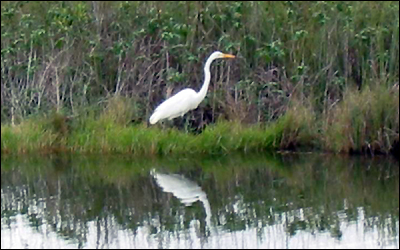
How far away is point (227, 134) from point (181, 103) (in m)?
0.72

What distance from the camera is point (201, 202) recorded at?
33.3ft

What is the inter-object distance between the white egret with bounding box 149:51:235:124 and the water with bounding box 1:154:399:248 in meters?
0.79

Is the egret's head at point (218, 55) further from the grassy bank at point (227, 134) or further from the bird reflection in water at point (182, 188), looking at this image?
the bird reflection in water at point (182, 188)

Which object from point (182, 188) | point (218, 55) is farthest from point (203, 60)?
point (182, 188)

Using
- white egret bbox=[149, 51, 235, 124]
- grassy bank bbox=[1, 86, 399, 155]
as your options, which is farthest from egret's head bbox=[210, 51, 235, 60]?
grassy bank bbox=[1, 86, 399, 155]

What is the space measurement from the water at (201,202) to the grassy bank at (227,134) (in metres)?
0.21

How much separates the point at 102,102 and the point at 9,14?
2290 mm

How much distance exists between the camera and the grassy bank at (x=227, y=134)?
12.0 metres

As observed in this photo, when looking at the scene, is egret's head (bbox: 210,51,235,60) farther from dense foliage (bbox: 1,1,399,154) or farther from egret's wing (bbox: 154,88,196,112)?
egret's wing (bbox: 154,88,196,112)

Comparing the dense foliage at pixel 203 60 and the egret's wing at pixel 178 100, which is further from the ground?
the dense foliage at pixel 203 60

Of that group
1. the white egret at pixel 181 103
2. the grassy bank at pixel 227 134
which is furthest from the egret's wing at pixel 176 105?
the grassy bank at pixel 227 134

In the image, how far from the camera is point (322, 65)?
1363 centimetres

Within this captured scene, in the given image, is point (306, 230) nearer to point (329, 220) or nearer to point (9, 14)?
point (329, 220)

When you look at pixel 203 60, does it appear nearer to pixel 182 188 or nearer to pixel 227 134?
pixel 227 134
